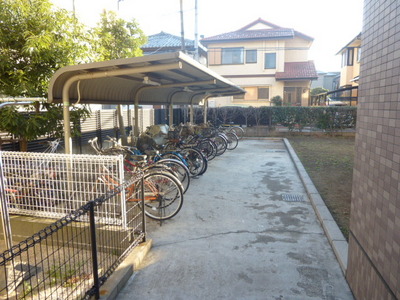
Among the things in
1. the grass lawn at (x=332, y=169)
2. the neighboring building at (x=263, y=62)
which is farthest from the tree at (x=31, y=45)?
the neighboring building at (x=263, y=62)

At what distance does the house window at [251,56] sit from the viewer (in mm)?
22047

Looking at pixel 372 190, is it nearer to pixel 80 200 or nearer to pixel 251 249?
pixel 251 249

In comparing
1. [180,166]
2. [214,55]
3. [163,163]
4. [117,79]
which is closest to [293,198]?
[180,166]

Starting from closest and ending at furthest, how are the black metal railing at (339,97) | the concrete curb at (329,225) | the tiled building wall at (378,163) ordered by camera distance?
the tiled building wall at (378,163), the concrete curb at (329,225), the black metal railing at (339,97)

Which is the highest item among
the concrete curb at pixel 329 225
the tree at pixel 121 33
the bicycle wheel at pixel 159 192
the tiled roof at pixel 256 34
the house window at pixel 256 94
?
the tiled roof at pixel 256 34

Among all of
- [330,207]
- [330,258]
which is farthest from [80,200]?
[330,207]

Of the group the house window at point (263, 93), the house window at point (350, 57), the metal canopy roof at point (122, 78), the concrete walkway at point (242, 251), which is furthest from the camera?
the house window at point (350, 57)

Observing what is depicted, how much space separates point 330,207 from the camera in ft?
15.6

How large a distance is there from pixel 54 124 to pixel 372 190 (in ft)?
15.6

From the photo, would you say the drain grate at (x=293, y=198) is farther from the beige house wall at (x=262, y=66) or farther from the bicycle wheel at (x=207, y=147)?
the beige house wall at (x=262, y=66)

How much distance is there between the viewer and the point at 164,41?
21.4 metres

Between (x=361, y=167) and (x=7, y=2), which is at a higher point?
(x=7, y=2)

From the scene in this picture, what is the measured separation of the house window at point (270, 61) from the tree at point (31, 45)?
739 inches

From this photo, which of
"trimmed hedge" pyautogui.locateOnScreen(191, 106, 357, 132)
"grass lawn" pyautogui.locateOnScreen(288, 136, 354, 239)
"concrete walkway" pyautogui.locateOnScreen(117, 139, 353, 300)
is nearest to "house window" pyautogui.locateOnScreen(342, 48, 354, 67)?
"trimmed hedge" pyautogui.locateOnScreen(191, 106, 357, 132)
